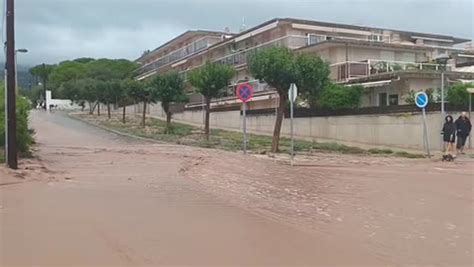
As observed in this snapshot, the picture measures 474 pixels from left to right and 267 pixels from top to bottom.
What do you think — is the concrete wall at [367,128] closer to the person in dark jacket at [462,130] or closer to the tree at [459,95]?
the tree at [459,95]

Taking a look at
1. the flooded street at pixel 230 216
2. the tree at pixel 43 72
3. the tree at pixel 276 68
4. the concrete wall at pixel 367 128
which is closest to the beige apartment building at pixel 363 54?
the concrete wall at pixel 367 128

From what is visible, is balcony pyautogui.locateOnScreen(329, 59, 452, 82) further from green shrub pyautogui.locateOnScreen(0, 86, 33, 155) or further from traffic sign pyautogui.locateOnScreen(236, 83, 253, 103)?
green shrub pyautogui.locateOnScreen(0, 86, 33, 155)

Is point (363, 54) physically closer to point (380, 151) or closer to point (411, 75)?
point (411, 75)

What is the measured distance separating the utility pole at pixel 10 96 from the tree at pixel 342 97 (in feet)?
66.4

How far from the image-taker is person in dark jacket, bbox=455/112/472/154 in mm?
26109

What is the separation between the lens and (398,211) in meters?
11.0

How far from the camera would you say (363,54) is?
1622 inches


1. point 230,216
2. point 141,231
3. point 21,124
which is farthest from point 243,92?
point 141,231

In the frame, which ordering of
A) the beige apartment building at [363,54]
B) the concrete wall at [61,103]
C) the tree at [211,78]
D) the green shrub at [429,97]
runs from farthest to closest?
1. the concrete wall at [61,103]
2. the beige apartment building at [363,54]
3. the tree at [211,78]
4. the green shrub at [429,97]

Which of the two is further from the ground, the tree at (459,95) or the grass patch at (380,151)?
the tree at (459,95)

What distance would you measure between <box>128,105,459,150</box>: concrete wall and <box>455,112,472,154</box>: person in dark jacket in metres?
1.30

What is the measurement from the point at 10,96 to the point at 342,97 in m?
21.1

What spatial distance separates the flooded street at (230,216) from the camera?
23.6 ft

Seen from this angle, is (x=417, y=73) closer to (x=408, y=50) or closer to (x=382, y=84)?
(x=382, y=84)
